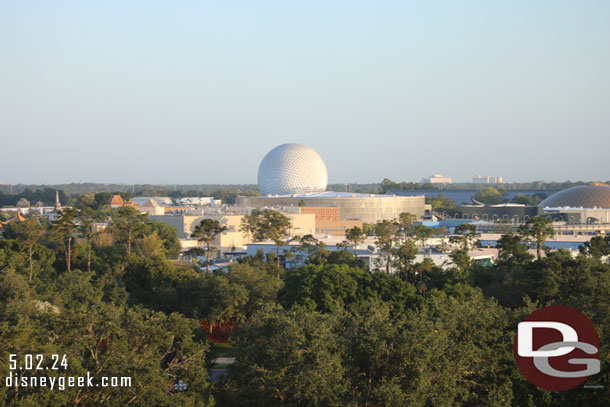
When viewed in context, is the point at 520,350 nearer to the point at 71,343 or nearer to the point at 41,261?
the point at 71,343

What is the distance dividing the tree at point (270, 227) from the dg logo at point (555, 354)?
24.5 meters

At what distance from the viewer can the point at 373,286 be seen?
106ft

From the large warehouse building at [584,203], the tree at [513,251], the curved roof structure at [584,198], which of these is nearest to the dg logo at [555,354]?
the tree at [513,251]

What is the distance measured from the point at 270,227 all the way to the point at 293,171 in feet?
170

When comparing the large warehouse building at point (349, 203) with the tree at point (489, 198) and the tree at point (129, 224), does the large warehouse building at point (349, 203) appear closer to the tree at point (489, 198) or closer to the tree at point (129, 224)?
the tree at point (129, 224)

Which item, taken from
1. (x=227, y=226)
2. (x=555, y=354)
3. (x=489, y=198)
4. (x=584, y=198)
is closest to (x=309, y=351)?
(x=555, y=354)

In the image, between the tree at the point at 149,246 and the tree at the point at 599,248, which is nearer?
the tree at the point at 599,248

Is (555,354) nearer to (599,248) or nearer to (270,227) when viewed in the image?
(599,248)

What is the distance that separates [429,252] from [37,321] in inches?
1217

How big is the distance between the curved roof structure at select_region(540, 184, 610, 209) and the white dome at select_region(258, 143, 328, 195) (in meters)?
32.6

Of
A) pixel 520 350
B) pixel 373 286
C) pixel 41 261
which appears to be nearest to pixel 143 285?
pixel 41 261

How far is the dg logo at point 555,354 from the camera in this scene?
63.3ft

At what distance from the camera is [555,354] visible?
19078mm

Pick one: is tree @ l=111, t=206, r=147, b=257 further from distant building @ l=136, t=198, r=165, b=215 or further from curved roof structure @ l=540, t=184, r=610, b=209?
curved roof structure @ l=540, t=184, r=610, b=209
